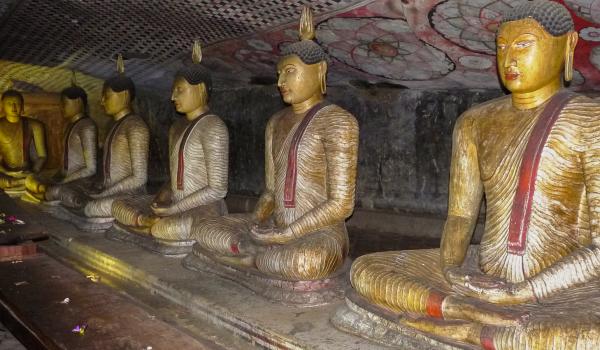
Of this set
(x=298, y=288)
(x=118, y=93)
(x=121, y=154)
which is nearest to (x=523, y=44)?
(x=298, y=288)

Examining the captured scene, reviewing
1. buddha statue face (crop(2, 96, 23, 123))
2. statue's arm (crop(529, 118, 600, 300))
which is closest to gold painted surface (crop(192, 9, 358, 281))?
statue's arm (crop(529, 118, 600, 300))

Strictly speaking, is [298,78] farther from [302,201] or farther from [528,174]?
[528,174]

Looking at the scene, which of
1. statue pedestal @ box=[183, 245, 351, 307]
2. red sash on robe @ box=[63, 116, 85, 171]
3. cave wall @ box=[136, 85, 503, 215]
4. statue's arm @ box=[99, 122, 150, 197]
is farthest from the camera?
red sash on robe @ box=[63, 116, 85, 171]

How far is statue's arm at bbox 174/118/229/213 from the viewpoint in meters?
4.76

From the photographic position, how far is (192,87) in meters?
4.93

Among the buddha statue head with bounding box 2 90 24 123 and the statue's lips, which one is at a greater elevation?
the statue's lips

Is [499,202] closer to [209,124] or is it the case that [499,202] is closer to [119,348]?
[119,348]

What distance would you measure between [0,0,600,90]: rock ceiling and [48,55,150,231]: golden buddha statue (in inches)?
26.5

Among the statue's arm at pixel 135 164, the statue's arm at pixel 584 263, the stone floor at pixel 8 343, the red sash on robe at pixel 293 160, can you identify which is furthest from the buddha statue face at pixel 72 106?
the statue's arm at pixel 584 263

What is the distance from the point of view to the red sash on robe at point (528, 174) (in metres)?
2.82

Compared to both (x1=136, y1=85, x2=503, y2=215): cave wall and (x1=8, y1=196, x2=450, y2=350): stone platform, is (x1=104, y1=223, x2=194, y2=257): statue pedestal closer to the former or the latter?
(x1=8, y1=196, x2=450, y2=350): stone platform

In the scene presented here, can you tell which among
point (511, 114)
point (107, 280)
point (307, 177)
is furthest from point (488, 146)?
point (107, 280)

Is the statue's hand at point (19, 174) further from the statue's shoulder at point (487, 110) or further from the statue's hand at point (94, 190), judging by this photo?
the statue's shoulder at point (487, 110)

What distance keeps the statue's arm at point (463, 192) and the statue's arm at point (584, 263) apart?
22.8 inches
